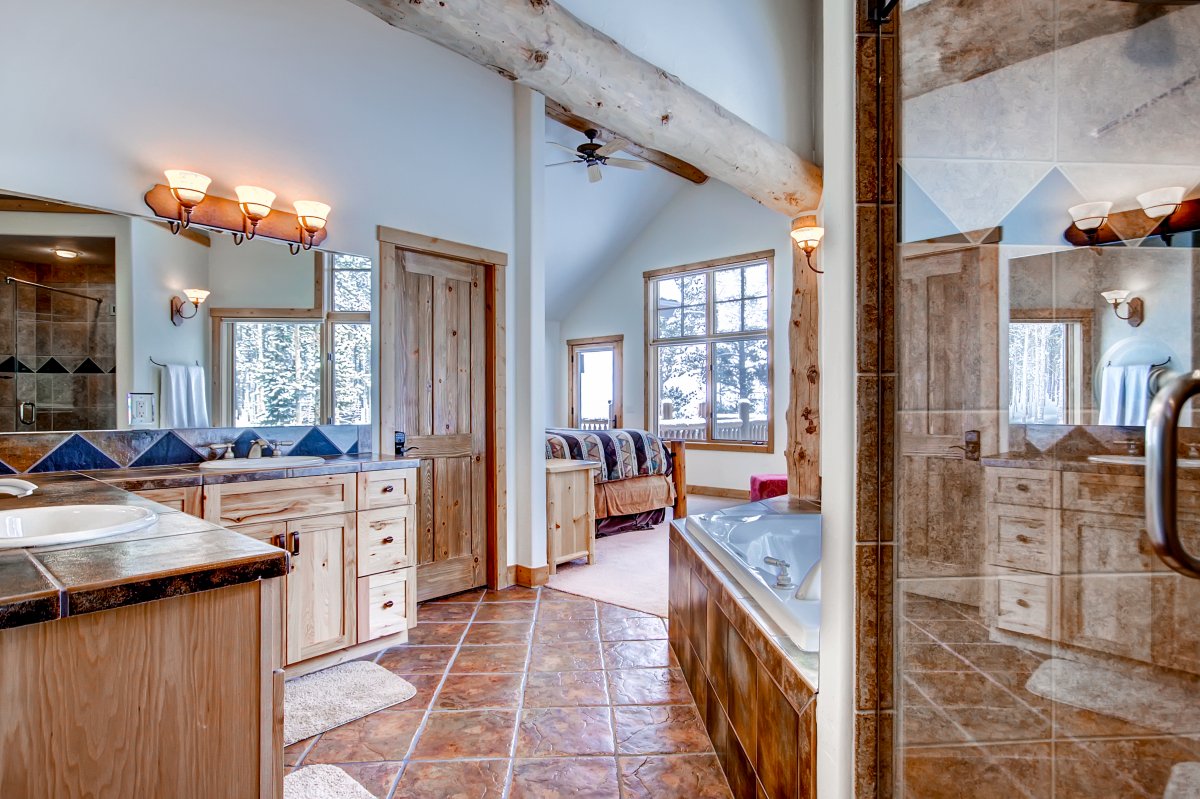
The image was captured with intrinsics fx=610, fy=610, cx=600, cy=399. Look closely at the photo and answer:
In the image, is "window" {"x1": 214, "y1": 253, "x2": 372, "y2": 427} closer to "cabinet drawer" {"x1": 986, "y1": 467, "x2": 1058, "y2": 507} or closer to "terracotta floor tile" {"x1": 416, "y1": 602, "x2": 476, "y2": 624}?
"terracotta floor tile" {"x1": 416, "y1": 602, "x2": 476, "y2": 624}

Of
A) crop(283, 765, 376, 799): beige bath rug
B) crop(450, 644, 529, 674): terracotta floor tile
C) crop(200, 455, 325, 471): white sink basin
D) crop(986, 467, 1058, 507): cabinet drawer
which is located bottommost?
crop(450, 644, 529, 674): terracotta floor tile

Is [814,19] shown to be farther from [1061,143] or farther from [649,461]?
[1061,143]

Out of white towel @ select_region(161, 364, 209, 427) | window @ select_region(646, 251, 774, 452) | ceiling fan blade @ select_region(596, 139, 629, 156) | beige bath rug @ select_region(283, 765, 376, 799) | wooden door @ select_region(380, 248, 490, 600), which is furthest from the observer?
window @ select_region(646, 251, 774, 452)

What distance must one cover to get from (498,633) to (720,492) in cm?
475

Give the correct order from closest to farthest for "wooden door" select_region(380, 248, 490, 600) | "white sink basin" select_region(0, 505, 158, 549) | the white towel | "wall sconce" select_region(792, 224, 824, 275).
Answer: "white sink basin" select_region(0, 505, 158, 549)
the white towel
"wooden door" select_region(380, 248, 490, 600)
"wall sconce" select_region(792, 224, 824, 275)

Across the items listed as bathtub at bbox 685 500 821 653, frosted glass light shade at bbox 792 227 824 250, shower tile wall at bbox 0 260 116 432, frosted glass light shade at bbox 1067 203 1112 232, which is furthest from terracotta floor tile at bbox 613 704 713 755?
frosted glass light shade at bbox 792 227 824 250

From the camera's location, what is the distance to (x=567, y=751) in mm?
1962

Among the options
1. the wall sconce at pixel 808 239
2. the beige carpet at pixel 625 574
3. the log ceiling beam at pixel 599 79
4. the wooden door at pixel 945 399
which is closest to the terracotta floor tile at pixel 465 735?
the beige carpet at pixel 625 574

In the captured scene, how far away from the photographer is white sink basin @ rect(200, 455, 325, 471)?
239 cm

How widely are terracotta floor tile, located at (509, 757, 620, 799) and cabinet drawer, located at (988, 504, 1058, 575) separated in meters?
1.31

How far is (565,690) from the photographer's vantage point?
7.82 ft

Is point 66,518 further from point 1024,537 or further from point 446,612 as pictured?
point 446,612

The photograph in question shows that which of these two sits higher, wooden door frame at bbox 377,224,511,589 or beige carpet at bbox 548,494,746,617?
wooden door frame at bbox 377,224,511,589

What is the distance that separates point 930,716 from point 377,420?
2.80 metres
